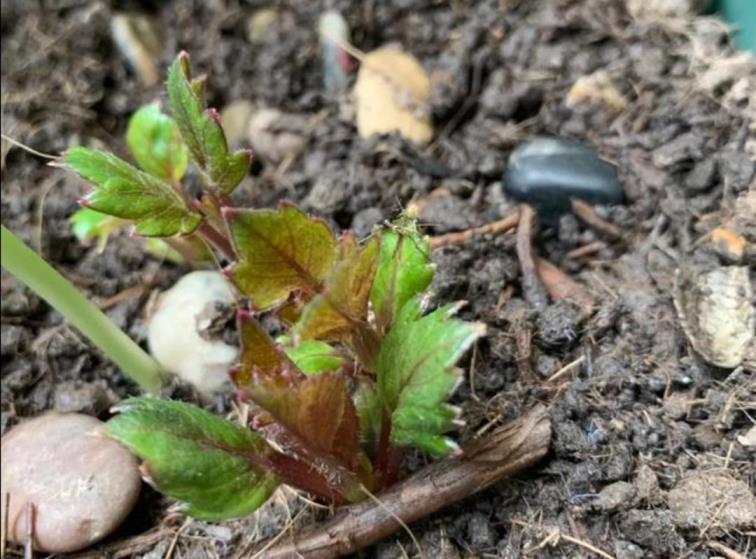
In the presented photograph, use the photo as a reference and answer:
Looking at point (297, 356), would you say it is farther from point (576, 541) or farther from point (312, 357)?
point (576, 541)

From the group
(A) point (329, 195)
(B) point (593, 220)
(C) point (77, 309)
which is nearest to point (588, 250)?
(B) point (593, 220)

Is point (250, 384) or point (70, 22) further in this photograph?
point (70, 22)

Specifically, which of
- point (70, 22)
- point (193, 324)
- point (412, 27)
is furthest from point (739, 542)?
point (70, 22)

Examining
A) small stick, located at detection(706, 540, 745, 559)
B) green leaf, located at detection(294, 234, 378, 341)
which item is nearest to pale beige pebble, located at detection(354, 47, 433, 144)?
green leaf, located at detection(294, 234, 378, 341)

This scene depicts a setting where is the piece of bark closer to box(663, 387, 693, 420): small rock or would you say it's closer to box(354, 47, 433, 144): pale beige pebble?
box(663, 387, 693, 420): small rock

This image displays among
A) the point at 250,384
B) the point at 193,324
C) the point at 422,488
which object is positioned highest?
the point at 250,384

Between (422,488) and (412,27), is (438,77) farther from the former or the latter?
(422,488)
